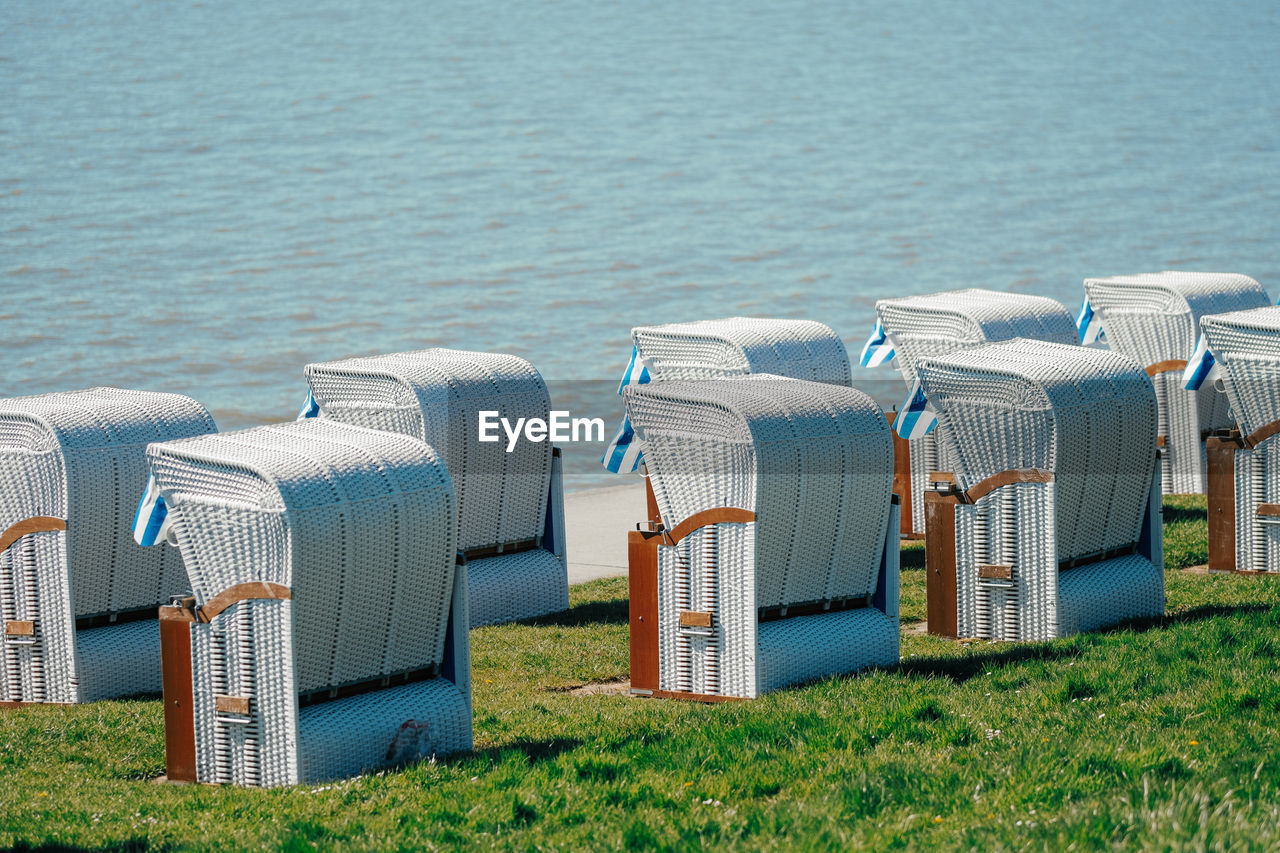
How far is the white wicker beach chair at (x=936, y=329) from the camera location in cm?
1230

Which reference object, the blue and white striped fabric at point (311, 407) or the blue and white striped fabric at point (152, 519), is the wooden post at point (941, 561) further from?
the blue and white striped fabric at point (152, 519)

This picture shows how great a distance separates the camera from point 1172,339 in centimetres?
1388

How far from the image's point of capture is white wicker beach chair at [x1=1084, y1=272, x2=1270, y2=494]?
13805mm

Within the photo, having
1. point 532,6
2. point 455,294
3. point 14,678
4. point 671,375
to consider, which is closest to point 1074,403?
point 671,375

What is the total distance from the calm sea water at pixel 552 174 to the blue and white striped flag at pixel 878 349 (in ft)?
17.8

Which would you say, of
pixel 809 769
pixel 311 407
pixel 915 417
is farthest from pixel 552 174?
pixel 809 769

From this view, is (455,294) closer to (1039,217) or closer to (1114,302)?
(1039,217)

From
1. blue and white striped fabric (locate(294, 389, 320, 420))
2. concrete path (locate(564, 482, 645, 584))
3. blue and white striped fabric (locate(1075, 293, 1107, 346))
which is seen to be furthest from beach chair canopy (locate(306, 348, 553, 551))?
blue and white striped fabric (locate(1075, 293, 1107, 346))

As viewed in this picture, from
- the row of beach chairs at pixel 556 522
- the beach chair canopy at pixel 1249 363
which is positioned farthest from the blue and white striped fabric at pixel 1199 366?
the beach chair canopy at pixel 1249 363

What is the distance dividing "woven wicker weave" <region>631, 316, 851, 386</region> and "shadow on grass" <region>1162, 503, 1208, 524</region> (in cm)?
284

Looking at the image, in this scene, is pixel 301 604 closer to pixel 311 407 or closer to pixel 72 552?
pixel 72 552

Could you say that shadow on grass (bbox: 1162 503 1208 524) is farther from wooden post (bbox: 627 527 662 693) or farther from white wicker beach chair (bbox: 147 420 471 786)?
→ white wicker beach chair (bbox: 147 420 471 786)

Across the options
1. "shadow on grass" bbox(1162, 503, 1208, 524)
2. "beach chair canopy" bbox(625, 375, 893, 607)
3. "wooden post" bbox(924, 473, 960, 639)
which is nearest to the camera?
"beach chair canopy" bbox(625, 375, 893, 607)

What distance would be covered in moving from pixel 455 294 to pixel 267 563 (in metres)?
28.8
